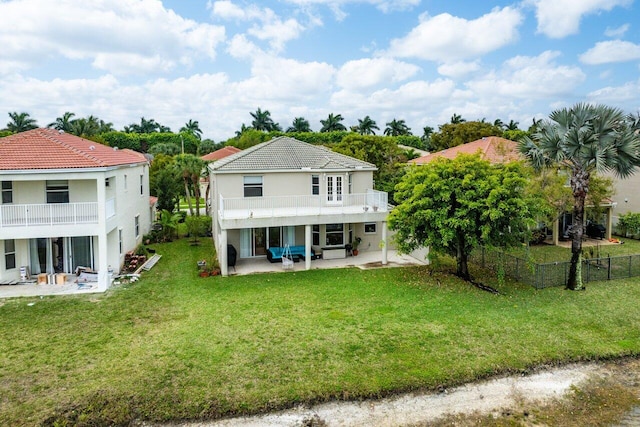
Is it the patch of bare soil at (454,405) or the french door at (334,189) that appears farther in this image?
the french door at (334,189)

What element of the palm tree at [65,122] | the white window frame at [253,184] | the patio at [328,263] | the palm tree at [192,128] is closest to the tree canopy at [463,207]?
the patio at [328,263]

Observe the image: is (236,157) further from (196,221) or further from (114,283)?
(114,283)

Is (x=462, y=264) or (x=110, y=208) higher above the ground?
(x=110, y=208)

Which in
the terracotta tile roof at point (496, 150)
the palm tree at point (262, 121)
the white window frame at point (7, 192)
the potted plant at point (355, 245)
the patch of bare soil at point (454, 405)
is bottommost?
the patch of bare soil at point (454, 405)

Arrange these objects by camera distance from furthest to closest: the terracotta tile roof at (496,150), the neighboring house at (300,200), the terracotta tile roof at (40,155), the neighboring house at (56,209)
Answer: the terracotta tile roof at (496,150), the neighboring house at (300,200), the neighboring house at (56,209), the terracotta tile roof at (40,155)

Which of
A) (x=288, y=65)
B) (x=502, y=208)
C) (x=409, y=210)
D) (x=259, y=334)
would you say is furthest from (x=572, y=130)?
(x=288, y=65)

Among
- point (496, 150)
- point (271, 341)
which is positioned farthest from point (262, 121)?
point (271, 341)

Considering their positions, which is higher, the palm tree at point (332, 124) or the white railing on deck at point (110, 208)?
the palm tree at point (332, 124)

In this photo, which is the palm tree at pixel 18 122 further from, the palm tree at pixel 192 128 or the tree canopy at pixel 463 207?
the tree canopy at pixel 463 207

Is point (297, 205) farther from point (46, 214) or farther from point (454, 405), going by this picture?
point (454, 405)
